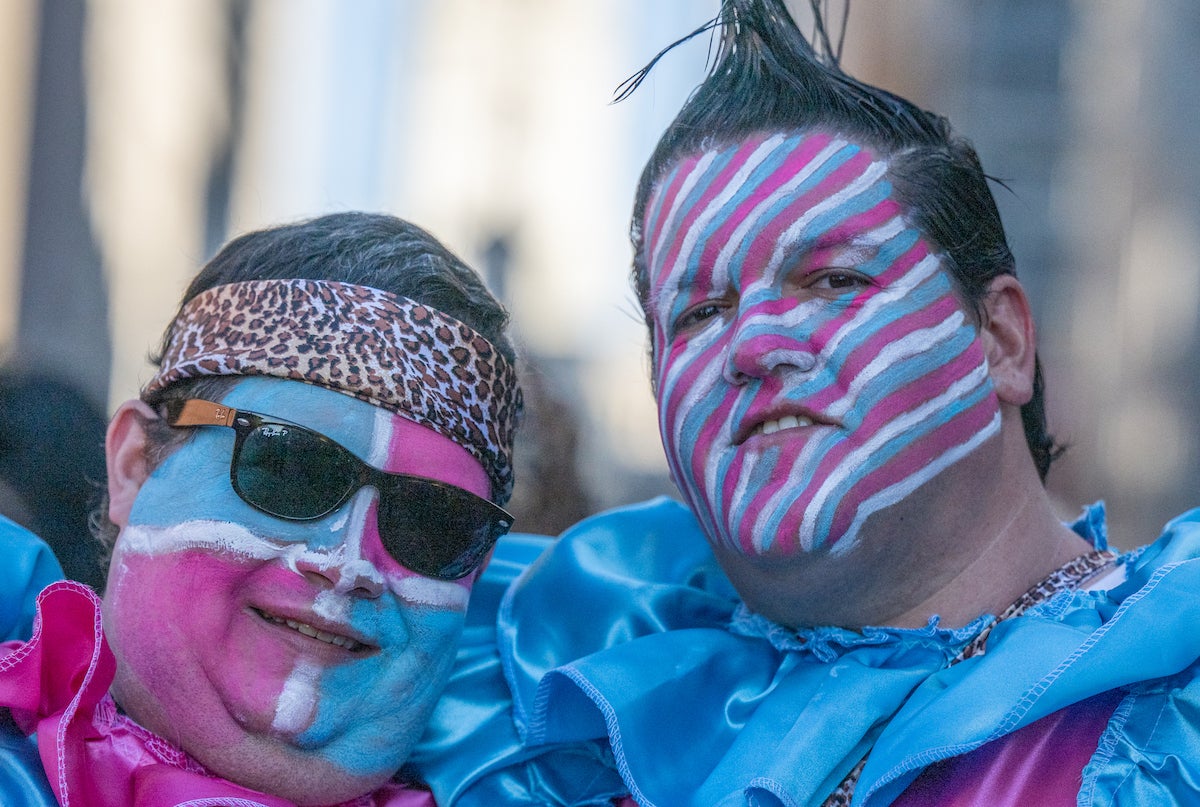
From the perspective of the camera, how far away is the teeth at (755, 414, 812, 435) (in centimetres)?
208

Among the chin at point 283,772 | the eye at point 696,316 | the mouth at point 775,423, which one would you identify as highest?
the eye at point 696,316

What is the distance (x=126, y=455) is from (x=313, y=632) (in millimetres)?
502

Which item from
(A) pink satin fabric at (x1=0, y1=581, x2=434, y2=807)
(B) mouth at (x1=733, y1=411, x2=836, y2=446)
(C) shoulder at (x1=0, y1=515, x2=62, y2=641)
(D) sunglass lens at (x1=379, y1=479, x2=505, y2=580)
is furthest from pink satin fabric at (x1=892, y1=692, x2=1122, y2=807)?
(C) shoulder at (x1=0, y1=515, x2=62, y2=641)

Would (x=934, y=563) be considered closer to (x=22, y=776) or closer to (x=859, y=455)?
(x=859, y=455)

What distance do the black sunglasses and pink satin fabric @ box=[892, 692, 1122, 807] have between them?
847mm

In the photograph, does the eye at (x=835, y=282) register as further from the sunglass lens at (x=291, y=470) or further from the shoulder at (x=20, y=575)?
the shoulder at (x=20, y=575)

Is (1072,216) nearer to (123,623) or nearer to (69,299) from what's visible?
(69,299)

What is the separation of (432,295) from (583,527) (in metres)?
0.70

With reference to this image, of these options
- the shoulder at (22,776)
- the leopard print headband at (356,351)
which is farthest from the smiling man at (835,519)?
the shoulder at (22,776)

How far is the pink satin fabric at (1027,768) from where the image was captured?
178cm

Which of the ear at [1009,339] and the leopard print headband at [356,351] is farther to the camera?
the ear at [1009,339]

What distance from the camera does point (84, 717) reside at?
1.86m

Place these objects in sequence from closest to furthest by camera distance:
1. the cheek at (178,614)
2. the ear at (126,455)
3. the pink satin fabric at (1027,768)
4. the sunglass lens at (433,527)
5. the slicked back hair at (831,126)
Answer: the pink satin fabric at (1027,768) < the cheek at (178,614) < the sunglass lens at (433,527) < the ear at (126,455) < the slicked back hair at (831,126)

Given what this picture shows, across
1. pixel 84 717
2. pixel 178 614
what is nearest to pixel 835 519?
pixel 178 614
